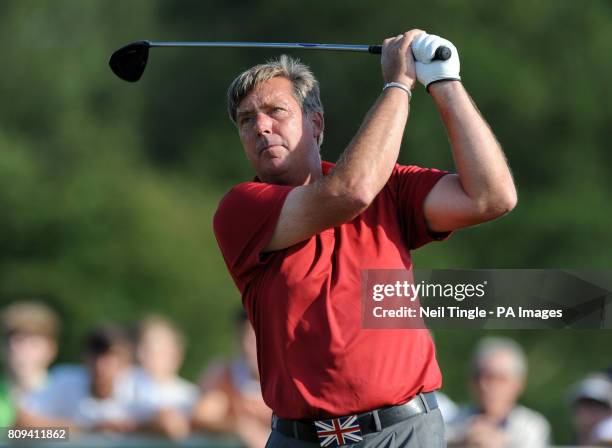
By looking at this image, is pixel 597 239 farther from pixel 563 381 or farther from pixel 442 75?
pixel 442 75

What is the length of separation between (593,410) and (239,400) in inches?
80.6

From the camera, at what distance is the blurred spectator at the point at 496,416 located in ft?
25.0

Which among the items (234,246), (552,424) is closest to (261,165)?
(234,246)

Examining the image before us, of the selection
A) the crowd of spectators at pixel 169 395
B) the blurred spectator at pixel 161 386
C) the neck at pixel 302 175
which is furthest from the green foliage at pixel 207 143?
the neck at pixel 302 175

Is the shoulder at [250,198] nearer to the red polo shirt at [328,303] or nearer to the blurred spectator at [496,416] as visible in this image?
the red polo shirt at [328,303]

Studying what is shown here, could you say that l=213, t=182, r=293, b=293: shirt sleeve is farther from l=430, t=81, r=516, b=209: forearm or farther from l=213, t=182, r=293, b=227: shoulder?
l=430, t=81, r=516, b=209: forearm

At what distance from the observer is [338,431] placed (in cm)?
473

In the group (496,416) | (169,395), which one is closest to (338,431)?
(496,416)

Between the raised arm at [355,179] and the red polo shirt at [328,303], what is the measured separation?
0.09m

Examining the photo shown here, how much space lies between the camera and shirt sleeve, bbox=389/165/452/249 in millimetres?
4953

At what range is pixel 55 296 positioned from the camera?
22.7m

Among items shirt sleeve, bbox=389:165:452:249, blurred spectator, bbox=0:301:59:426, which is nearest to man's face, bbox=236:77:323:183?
shirt sleeve, bbox=389:165:452:249

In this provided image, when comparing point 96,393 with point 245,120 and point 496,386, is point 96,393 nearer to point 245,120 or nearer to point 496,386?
point 496,386

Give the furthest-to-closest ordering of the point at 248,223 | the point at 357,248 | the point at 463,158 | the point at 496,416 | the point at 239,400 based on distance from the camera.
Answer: the point at 239,400 → the point at 496,416 → the point at 248,223 → the point at 357,248 → the point at 463,158
